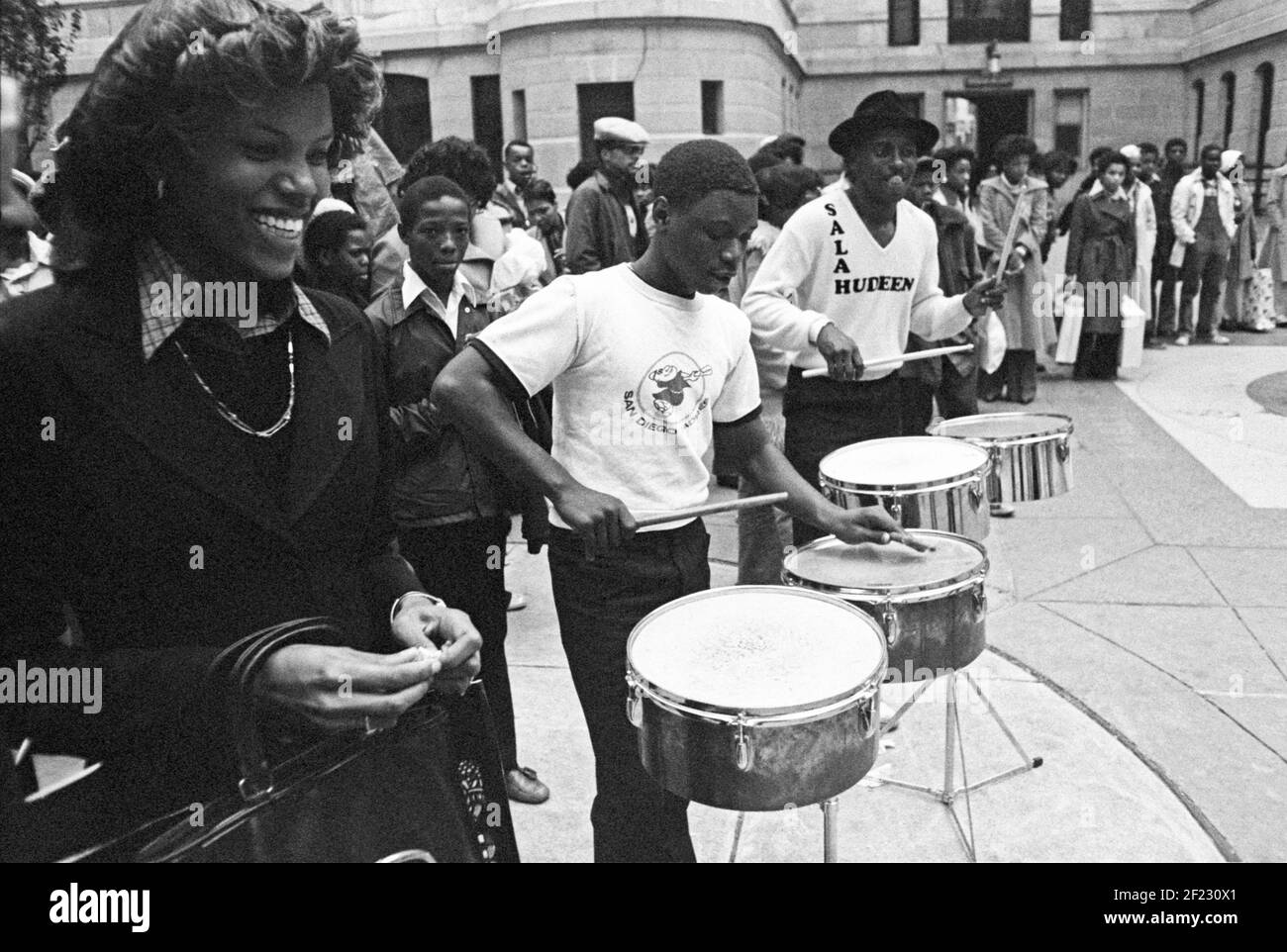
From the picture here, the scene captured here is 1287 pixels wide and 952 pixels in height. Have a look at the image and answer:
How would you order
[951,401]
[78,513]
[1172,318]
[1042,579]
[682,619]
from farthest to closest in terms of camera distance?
[1172,318] → [951,401] → [1042,579] → [682,619] → [78,513]

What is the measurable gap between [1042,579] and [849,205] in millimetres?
2166

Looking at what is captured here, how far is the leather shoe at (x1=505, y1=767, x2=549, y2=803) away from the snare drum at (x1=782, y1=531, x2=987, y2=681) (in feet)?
3.77

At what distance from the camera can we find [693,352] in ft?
7.91

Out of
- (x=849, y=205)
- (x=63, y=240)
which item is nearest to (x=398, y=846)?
(x=63, y=240)

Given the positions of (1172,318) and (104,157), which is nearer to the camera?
(104,157)

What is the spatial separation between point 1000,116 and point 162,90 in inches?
979

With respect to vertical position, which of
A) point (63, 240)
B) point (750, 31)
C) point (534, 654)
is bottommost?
point (534, 654)

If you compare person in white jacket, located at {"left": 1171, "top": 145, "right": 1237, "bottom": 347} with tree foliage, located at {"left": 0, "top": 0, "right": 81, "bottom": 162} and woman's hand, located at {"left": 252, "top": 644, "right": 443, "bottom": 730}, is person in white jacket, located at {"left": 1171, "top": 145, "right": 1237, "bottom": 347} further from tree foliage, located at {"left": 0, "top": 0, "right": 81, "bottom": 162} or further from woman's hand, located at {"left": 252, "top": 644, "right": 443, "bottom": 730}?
woman's hand, located at {"left": 252, "top": 644, "right": 443, "bottom": 730}

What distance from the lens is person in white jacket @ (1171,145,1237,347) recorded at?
1015 centimetres

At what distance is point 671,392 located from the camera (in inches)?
93.7

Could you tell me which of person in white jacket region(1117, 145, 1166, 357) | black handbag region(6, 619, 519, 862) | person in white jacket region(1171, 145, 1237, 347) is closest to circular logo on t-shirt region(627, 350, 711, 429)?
black handbag region(6, 619, 519, 862)

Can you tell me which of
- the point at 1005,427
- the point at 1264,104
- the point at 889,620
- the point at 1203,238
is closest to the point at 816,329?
the point at 1005,427

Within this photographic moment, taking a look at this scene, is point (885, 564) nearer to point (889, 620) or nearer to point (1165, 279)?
point (889, 620)
